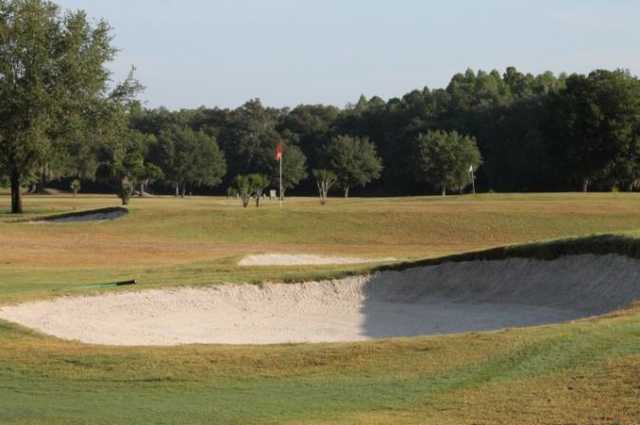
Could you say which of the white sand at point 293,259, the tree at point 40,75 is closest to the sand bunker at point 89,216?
the tree at point 40,75

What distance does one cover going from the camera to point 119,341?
17547 mm

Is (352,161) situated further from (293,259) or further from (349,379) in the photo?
(349,379)

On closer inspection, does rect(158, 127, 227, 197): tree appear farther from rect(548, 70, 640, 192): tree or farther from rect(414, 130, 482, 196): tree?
rect(548, 70, 640, 192): tree

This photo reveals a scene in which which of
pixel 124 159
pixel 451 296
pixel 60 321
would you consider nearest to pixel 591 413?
pixel 60 321

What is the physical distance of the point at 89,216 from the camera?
171 feet

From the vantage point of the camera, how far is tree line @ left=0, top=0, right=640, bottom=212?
56.8 m

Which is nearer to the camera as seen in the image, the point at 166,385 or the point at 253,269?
the point at 166,385

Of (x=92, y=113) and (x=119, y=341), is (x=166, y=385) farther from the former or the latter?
(x=92, y=113)

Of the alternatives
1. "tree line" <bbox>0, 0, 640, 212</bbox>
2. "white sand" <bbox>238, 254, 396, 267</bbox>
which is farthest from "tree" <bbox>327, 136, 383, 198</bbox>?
"white sand" <bbox>238, 254, 396, 267</bbox>

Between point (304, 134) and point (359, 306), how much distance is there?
327 feet

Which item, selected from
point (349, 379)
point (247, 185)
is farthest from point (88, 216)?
point (349, 379)

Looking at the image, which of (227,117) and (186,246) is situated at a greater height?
(227,117)

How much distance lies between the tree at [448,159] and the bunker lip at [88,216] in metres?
41.7

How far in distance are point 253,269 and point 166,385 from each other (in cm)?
1352
